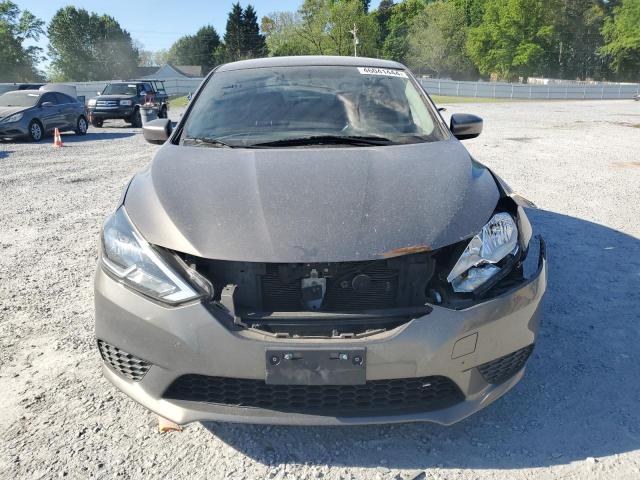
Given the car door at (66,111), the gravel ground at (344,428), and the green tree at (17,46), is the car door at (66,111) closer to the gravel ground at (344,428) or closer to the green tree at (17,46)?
the gravel ground at (344,428)

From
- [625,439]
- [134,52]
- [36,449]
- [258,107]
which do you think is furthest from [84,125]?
[134,52]

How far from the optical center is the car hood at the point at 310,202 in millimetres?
1884

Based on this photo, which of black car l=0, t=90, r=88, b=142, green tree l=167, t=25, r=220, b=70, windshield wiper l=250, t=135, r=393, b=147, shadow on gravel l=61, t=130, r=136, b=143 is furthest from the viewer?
green tree l=167, t=25, r=220, b=70

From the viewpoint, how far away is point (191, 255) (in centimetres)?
194

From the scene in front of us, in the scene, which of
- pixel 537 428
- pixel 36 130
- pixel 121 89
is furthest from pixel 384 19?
pixel 537 428

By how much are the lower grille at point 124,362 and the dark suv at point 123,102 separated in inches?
A: 665

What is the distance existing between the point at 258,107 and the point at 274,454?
6.66ft

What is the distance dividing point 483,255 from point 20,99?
15171mm

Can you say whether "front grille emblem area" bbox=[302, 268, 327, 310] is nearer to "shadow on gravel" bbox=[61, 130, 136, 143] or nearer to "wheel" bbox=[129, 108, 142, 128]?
"shadow on gravel" bbox=[61, 130, 136, 143]

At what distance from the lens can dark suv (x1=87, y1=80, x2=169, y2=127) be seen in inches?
679

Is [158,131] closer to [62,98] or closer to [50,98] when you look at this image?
[50,98]

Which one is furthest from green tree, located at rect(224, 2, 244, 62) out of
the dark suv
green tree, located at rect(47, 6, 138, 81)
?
the dark suv

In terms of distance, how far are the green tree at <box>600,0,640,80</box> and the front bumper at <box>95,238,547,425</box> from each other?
75698 millimetres

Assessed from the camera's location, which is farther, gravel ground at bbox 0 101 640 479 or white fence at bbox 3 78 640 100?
white fence at bbox 3 78 640 100
